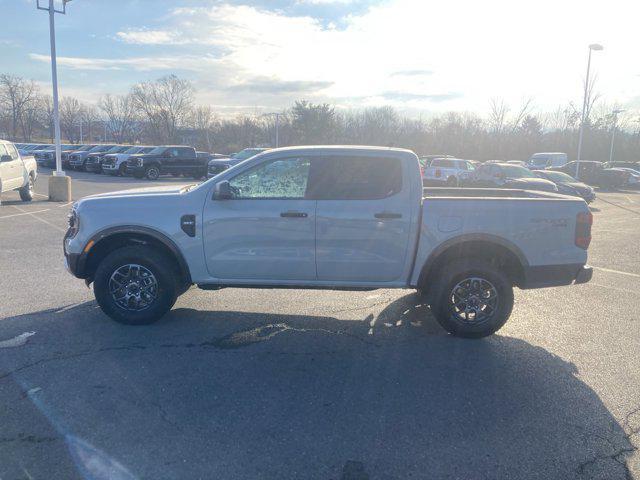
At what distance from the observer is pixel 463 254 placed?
534 cm

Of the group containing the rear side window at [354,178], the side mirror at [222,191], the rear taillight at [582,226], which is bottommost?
the rear taillight at [582,226]

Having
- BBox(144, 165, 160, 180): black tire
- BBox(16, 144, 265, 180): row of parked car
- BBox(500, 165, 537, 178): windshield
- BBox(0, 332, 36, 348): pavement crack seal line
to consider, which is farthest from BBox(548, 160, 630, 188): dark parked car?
BBox(0, 332, 36, 348): pavement crack seal line

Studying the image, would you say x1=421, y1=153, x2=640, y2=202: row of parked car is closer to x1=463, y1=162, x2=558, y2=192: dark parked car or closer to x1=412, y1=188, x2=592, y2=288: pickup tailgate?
x1=463, y1=162, x2=558, y2=192: dark parked car

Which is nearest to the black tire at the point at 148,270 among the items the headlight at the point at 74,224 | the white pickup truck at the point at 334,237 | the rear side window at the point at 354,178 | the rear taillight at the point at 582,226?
the white pickup truck at the point at 334,237

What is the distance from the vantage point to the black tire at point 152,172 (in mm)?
28859

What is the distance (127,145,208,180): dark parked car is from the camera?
2866cm

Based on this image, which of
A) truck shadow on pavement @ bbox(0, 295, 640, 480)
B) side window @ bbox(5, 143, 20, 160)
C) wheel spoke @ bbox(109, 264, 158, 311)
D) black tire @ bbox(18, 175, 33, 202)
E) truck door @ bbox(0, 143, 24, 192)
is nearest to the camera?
truck shadow on pavement @ bbox(0, 295, 640, 480)

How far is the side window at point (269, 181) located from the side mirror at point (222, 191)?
0.42ft

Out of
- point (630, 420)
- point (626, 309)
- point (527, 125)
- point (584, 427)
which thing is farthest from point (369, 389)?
point (527, 125)

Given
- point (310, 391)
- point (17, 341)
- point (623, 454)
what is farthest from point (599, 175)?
point (17, 341)

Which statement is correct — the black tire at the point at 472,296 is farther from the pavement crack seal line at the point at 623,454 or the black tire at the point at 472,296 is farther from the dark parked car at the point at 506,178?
the dark parked car at the point at 506,178

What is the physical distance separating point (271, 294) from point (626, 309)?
4.57m

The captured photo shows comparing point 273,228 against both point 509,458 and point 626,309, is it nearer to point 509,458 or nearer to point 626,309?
point 509,458

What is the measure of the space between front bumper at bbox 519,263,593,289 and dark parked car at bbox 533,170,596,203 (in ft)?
48.9
